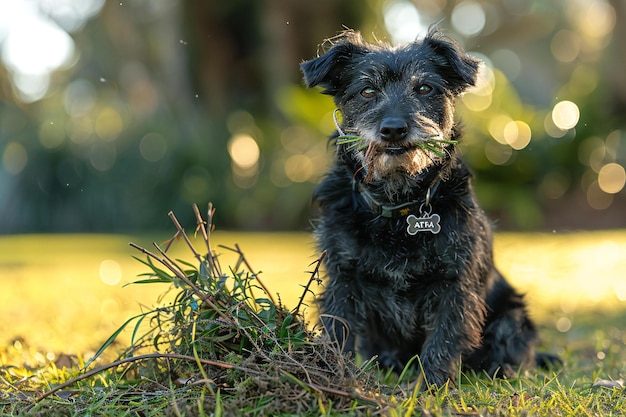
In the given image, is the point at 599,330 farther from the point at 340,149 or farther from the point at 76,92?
the point at 76,92

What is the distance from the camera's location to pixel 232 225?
17141 mm

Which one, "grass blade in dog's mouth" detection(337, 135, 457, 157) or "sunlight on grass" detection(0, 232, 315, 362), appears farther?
"sunlight on grass" detection(0, 232, 315, 362)

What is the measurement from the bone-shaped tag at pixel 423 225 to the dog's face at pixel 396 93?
0.26 m

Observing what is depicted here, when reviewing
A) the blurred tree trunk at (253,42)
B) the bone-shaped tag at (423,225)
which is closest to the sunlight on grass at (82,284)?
the bone-shaped tag at (423,225)

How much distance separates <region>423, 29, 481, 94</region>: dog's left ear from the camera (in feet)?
12.8

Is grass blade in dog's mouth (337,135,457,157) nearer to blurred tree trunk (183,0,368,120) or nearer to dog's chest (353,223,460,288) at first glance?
dog's chest (353,223,460,288)

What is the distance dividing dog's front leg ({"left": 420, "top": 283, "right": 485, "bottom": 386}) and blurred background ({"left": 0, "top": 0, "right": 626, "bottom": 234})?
377 inches

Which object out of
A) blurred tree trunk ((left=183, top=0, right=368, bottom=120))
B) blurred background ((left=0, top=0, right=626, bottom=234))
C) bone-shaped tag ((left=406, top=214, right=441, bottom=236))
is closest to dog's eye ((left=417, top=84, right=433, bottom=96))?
bone-shaped tag ((left=406, top=214, right=441, bottom=236))

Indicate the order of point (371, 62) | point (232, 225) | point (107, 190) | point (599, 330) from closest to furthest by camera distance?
point (371, 62) → point (599, 330) → point (232, 225) → point (107, 190)

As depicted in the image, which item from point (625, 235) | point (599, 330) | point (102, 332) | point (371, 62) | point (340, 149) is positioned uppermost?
point (371, 62)

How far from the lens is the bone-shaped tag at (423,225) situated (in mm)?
3705

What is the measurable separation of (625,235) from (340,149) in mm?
11141

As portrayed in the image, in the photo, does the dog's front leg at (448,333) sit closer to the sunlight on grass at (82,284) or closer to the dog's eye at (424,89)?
the sunlight on grass at (82,284)

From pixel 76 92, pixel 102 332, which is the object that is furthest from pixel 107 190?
pixel 76 92
